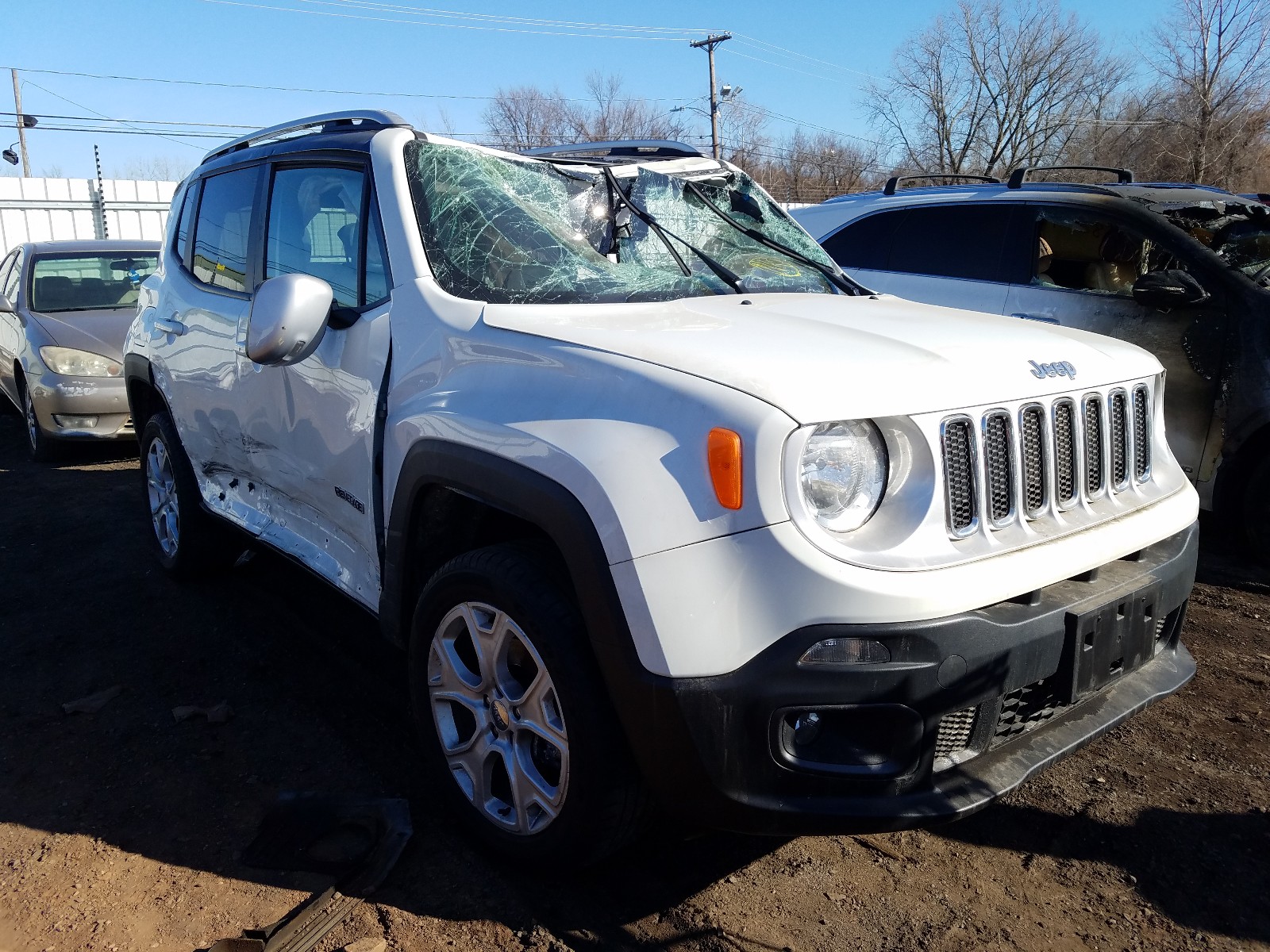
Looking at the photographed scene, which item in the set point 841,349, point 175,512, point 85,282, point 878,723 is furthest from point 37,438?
point 878,723

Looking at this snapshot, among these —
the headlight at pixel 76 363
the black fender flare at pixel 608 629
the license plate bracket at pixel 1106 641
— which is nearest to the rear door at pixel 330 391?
the black fender flare at pixel 608 629

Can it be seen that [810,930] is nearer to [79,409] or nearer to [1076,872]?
[1076,872]

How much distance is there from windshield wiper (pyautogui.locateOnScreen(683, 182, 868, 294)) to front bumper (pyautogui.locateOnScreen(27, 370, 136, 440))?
584 centimetres

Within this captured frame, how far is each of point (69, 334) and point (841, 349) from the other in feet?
25.0

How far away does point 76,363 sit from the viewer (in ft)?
25.5

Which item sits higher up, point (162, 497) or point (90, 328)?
point (90, 328)

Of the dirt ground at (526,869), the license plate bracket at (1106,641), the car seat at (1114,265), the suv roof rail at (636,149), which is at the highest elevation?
the suv roof rail at (636,149)

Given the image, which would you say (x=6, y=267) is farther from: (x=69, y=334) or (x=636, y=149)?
(x=636, y=149)

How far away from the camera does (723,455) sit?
1.98m

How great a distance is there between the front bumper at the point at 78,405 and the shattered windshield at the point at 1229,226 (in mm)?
7358

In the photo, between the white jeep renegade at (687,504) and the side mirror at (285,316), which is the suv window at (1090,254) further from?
the side mirror at (285,316)

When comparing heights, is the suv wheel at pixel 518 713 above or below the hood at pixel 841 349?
below

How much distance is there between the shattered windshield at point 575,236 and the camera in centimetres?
288

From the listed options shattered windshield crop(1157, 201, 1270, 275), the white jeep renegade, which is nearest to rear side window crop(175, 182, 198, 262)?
the white jeep renegade
